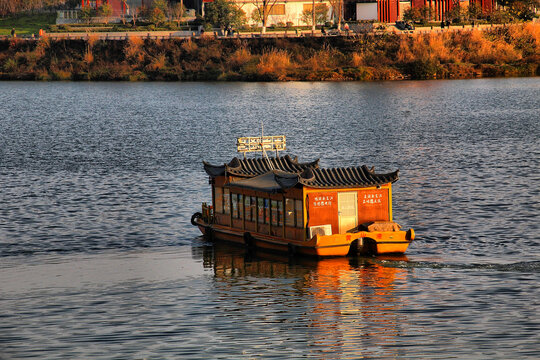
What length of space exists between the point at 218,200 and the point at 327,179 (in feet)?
21.2

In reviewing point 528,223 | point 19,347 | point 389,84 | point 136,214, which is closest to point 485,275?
point 528,223

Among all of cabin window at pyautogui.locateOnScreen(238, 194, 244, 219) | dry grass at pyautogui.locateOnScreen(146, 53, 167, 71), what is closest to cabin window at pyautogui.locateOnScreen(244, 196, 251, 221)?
cabin window at pyautogui.locateOnScreen(238, 194, 244, 219)

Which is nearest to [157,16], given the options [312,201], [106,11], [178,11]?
[178,11]

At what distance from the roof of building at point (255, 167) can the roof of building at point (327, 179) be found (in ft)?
6.76

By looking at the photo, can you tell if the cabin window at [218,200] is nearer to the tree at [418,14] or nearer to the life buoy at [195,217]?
A: the life buoy at [195,217]

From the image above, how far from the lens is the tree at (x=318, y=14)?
581 feet

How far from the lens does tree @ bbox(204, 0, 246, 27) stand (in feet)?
549

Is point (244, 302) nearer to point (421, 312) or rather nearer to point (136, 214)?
point (421, 312)

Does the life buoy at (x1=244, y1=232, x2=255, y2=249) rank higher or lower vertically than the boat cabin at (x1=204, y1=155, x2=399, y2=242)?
lower

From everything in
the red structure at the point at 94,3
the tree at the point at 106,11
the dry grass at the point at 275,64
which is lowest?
the dry grass at the point at 275,64

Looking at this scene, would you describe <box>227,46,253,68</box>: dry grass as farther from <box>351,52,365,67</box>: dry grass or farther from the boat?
the boat

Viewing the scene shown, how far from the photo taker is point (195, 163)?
7000 centimetres

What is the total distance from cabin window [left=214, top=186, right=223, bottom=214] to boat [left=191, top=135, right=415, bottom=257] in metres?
1.64

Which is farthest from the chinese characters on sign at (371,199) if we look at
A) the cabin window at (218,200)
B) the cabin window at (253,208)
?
the cabin window at (218,200)
